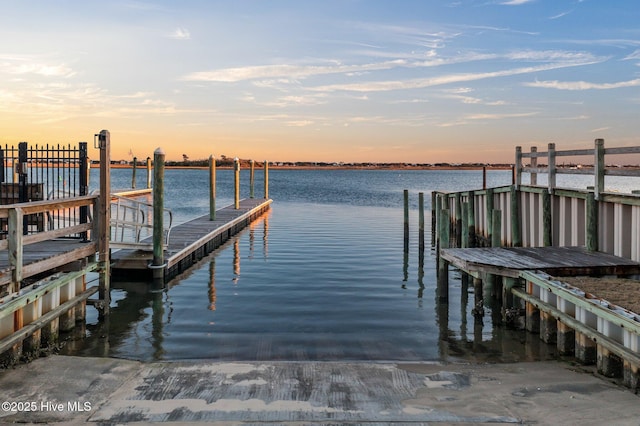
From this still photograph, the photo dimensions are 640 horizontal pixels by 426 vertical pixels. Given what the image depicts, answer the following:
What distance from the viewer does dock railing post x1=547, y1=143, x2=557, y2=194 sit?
42.7 ft

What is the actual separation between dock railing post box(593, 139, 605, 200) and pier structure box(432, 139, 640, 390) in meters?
0.02

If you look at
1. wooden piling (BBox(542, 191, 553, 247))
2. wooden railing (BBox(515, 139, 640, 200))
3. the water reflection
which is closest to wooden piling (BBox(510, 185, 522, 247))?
wooden railing (BBox(515, 139, 640, 200))

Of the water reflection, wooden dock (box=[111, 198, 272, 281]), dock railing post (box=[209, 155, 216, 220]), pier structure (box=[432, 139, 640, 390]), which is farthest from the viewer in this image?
dock railing post (box=[209, 155, 216, 220])

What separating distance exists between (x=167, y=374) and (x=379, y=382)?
7.87 ft

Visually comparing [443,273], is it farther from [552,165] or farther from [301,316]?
[552,165]

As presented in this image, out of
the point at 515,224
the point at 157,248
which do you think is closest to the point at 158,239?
the point at 157,248

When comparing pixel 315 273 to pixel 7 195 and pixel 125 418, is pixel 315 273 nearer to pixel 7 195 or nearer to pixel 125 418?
pixel 7 195

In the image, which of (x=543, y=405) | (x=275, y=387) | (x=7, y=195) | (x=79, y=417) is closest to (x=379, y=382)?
(x=275, y=387)

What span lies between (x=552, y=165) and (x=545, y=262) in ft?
12.8

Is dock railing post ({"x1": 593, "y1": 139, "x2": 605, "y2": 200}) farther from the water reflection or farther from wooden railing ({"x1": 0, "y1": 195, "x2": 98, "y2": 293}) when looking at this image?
wooden railing ({"x1": 0, "y1": 195, "x2": 98, "y2": 293})

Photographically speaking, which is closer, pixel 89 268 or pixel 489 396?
pixel 489 396

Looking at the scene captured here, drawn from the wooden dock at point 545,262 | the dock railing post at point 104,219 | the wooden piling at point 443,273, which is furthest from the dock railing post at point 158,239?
the wooden dock at point 545,262

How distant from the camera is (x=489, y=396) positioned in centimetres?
601

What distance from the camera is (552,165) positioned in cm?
1328
